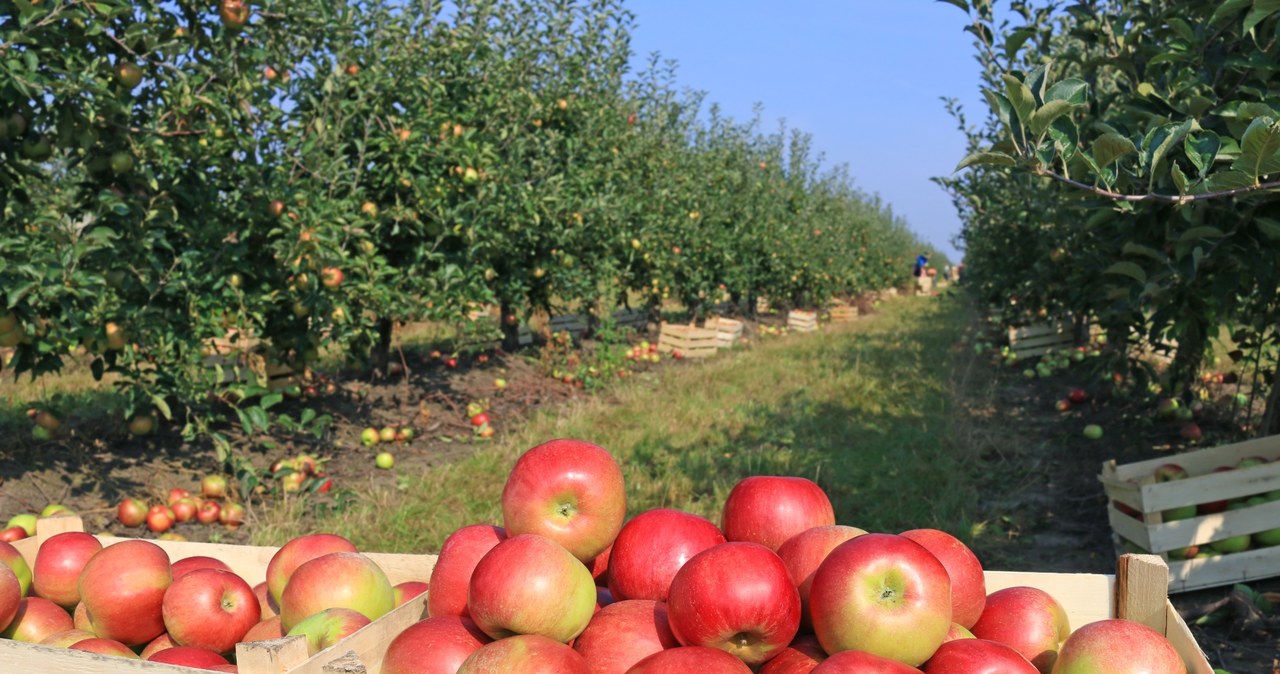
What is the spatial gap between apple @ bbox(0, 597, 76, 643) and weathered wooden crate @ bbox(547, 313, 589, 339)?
9.74 meters

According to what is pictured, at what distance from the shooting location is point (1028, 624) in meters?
1.56

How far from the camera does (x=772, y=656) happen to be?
1441 mm

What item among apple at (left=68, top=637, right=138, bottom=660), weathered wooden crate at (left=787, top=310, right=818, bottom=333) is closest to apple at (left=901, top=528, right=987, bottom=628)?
apple at (left=68, top=637, right=138, bottom=660)

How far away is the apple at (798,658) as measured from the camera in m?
1.37

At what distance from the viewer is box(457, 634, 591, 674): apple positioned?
1.26 meters

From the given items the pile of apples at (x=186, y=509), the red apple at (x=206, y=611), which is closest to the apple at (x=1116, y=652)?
the red apple at (x=206, y=611)

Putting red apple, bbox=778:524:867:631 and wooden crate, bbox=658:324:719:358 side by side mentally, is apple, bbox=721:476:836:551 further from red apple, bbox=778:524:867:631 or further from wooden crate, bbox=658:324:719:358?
wooden crate, bbox=658:324:719:358

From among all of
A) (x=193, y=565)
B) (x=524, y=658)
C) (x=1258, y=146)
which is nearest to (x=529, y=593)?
(x=524, y=658)

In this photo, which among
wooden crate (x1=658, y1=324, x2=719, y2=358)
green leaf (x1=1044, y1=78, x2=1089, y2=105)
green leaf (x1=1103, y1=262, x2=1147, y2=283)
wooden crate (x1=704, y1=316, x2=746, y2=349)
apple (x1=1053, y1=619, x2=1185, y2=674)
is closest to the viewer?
apple (x1=1053, y1=619, x2=1185, y2=674)

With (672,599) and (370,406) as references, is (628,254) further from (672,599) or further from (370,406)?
(672,599)

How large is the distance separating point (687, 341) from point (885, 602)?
10.9 metres

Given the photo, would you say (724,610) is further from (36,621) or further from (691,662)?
(36,621)

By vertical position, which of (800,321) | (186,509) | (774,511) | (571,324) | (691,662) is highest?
(800,321)

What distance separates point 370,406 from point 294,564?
5223 millimetres
